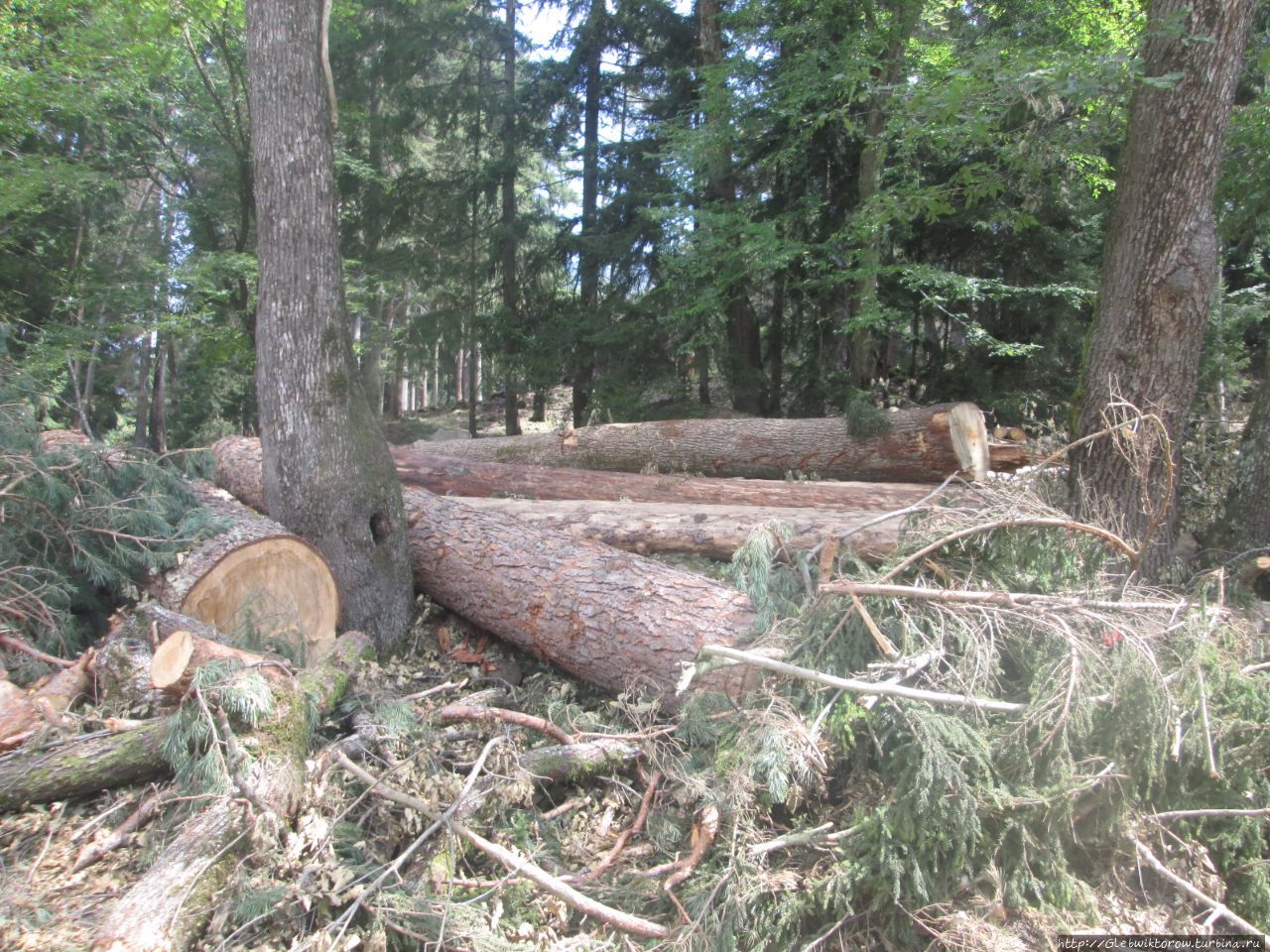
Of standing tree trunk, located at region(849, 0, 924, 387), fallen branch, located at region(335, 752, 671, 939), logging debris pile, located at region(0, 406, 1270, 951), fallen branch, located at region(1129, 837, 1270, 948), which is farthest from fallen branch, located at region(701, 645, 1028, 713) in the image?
standing tree trunk, located at region(849, 0, 924, 387)

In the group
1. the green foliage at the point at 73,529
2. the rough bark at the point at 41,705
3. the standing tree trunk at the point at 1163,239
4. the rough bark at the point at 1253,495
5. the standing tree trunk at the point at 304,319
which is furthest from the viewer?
the rough bark at the point at 1253,495

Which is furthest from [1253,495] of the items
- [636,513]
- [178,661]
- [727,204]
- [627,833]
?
[727,204]

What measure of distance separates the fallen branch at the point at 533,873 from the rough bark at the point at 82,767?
757 mm

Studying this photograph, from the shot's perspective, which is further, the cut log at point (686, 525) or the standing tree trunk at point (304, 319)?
the cut log at point (686, 525)

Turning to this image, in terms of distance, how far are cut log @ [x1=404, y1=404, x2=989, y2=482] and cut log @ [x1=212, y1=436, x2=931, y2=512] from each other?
0.34 meters

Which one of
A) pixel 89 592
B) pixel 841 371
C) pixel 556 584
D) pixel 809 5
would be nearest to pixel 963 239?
pixel 841 371

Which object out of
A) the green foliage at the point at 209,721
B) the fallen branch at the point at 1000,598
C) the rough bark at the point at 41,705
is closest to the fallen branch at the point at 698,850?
the fallen branch at the point at 1000,598

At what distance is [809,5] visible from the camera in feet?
31.0

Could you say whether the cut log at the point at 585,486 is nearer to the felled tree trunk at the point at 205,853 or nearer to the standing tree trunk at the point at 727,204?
the felled tree trunk at the point at 205,853

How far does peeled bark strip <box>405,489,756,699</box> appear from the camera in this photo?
3801 mm

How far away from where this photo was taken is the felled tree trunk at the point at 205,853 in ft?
7.27

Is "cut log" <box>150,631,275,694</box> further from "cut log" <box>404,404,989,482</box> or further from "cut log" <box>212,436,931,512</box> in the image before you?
"cut log" <box>404,404,989,482</box>

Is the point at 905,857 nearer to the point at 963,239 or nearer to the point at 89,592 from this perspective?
the point at 89,592

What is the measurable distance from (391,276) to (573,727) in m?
12.2
